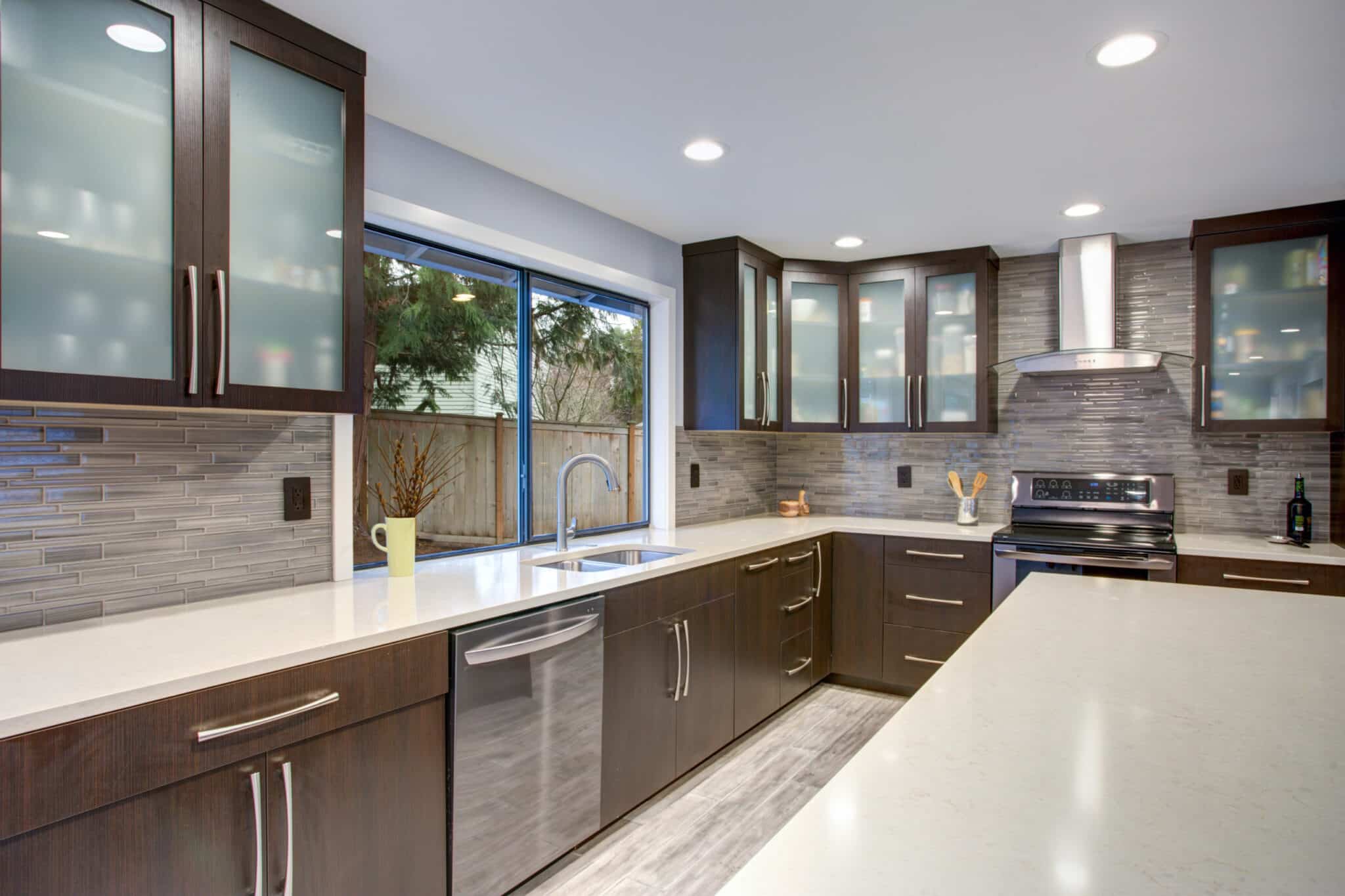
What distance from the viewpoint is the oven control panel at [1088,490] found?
3564 mm

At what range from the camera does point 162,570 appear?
1.76 meters

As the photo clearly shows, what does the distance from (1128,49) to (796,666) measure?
2.70 metres

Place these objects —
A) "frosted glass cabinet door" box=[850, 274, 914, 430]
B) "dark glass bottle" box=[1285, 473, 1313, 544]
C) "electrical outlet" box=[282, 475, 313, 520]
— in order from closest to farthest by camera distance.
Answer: "electrical outlet" box=[282, 475, 313, 520]
"dark glass bottle" box=[1285, 473, 1313, 544]
"frosted glass cabinet door" box=[850, 274, 914, 430]

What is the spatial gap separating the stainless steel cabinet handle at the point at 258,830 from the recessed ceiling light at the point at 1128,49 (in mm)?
2520

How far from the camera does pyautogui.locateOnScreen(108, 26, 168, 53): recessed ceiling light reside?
4.78 ft

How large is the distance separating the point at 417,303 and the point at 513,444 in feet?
2.25

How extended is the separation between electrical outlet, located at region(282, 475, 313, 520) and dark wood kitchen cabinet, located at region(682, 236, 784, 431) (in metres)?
2.01

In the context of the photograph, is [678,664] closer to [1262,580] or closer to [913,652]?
[913,652]

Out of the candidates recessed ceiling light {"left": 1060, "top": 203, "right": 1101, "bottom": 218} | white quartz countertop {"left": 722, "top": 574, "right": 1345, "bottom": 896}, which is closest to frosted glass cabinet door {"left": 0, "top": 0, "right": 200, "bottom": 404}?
white quartz countertop {"left": 722, "top": 574, "right": 1345, "bottom": 896}

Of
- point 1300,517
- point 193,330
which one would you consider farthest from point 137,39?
point 1300,517

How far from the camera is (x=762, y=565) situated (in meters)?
3.16

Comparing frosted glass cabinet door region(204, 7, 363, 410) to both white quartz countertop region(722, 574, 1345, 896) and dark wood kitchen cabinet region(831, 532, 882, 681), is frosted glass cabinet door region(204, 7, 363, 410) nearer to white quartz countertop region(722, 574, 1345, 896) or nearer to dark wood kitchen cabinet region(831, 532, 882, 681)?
white quartz countertop region(722, 574, 1345, 896)

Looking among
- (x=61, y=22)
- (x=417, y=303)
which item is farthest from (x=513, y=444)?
(x=61, y=22)

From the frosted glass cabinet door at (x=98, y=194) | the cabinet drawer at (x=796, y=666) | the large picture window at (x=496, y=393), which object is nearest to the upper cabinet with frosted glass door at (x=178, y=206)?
the frosted glass cabinet door at (x=98, y=194)
